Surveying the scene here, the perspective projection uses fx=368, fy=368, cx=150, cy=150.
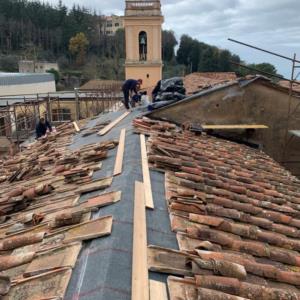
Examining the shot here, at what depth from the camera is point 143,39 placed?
30969 millimetres

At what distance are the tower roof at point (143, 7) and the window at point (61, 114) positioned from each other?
966 centimetres

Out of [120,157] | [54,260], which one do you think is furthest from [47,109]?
[54,260]

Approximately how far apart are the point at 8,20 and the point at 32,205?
9276cm

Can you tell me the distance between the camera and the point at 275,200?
17.7ft

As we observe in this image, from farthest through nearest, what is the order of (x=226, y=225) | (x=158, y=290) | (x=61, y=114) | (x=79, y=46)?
(x=79, y=46)
(x=61, y=114)
(x=226, y=225)
(x=158, y=290)

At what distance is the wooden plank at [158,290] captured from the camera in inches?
99.5

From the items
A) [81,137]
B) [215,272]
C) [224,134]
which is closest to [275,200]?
[215,272]

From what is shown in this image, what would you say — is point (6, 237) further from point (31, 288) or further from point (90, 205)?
point (31, 288)

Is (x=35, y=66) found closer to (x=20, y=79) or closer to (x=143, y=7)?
(x=20, y=79)

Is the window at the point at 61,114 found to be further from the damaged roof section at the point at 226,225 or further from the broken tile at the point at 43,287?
the broken tile at the point at 43,287

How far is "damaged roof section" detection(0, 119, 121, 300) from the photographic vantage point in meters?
2.76

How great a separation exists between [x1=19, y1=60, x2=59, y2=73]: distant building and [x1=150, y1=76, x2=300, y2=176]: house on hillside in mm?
62548

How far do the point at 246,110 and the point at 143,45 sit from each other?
75.8ft

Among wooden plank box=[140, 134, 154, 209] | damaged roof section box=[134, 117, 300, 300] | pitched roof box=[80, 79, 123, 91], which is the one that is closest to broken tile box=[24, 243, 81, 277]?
damaged roof section box=[134, 117, 300, 300]
